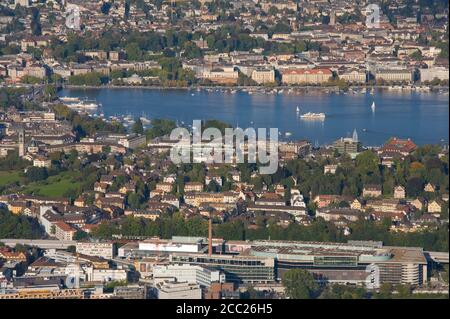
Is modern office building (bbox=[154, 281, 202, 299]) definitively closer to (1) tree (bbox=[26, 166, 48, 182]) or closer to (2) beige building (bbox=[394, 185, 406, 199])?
(2) beige building (bbox=[394, 185, 406, 199])

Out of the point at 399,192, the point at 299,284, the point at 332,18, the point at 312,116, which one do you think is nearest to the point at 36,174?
the point at 399,192

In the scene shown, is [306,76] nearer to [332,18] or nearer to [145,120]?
[332,18]

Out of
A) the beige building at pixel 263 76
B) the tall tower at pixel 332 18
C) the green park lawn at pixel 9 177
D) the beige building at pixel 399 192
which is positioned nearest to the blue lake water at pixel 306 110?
the beige building at pixel 263 76

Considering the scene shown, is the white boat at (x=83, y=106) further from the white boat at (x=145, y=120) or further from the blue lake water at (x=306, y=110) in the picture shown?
the white boat at (x=145, y=120)

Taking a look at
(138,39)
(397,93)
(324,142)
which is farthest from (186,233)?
(138,39)

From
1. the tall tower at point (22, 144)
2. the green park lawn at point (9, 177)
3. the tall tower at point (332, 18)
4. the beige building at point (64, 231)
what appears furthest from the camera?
the tall tower at point (332, 18)

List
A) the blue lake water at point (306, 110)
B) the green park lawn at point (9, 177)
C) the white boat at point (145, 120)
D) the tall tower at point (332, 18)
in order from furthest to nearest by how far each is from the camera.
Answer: the tall tower at point (332, 18)
the white boat at point (145, 120)
the blue lake water at point (306, 110)
the green park lawn at point (9, 177)

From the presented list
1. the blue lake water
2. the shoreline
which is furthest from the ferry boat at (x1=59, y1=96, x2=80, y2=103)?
the shoreline
